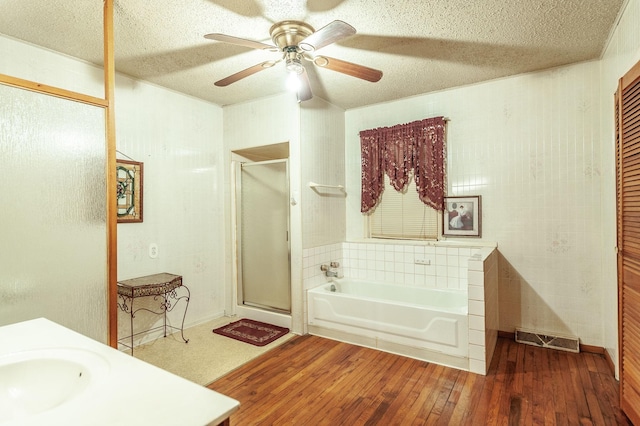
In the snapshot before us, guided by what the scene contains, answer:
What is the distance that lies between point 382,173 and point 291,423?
270cm

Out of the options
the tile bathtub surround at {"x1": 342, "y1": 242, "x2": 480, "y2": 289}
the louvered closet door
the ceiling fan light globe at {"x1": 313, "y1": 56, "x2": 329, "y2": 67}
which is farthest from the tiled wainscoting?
the ceiling fan light globe at {"x1": 313, "y1": 56, "x2": 329, "y2": 67}

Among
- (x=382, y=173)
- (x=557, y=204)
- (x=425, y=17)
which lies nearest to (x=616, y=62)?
(x=557, y=204)

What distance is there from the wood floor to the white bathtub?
12 cm

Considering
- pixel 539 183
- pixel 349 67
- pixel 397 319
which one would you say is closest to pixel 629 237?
pixel 539 183

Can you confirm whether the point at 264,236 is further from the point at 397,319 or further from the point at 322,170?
the point at 397,319

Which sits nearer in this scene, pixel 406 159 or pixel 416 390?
pixel 416 390

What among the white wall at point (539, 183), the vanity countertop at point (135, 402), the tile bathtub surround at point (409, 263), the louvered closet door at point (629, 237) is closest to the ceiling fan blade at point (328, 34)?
the louvered closet door at point (629, 237)

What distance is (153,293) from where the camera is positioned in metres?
2.91

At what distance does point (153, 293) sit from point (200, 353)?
0.67 meters

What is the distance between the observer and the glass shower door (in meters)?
3.78

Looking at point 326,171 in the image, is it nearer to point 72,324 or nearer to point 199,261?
point 199,261

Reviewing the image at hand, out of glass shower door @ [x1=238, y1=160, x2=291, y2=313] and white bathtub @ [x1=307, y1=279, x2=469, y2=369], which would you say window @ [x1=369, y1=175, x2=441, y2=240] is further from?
glass shower door @ [x1=238, y1=160, x2=291, y2=313]

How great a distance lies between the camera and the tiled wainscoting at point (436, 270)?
2559 mm

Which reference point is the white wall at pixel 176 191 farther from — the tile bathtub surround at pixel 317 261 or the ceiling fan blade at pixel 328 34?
the ceiling fan blade at pixel 328 34
